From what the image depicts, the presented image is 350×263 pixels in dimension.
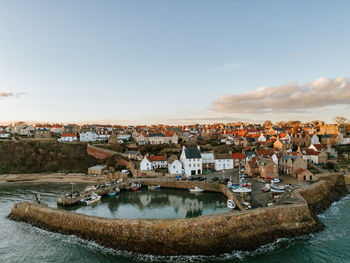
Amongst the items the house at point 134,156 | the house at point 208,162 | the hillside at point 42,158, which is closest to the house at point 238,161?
the house at point 208,162

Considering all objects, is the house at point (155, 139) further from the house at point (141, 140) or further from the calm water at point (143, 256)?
the calm water at point (143, 256)


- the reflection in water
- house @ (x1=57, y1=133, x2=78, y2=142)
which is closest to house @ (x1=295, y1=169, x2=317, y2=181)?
the reflection in water

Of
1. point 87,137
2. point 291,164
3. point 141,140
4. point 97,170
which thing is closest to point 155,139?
point 141,140

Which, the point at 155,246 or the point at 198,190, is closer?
the point at 155,246

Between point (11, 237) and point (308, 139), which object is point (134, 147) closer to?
point (11, 237)

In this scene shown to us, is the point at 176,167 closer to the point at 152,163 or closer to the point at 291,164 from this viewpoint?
the point at 152,163

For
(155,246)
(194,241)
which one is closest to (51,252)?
(155,246)
